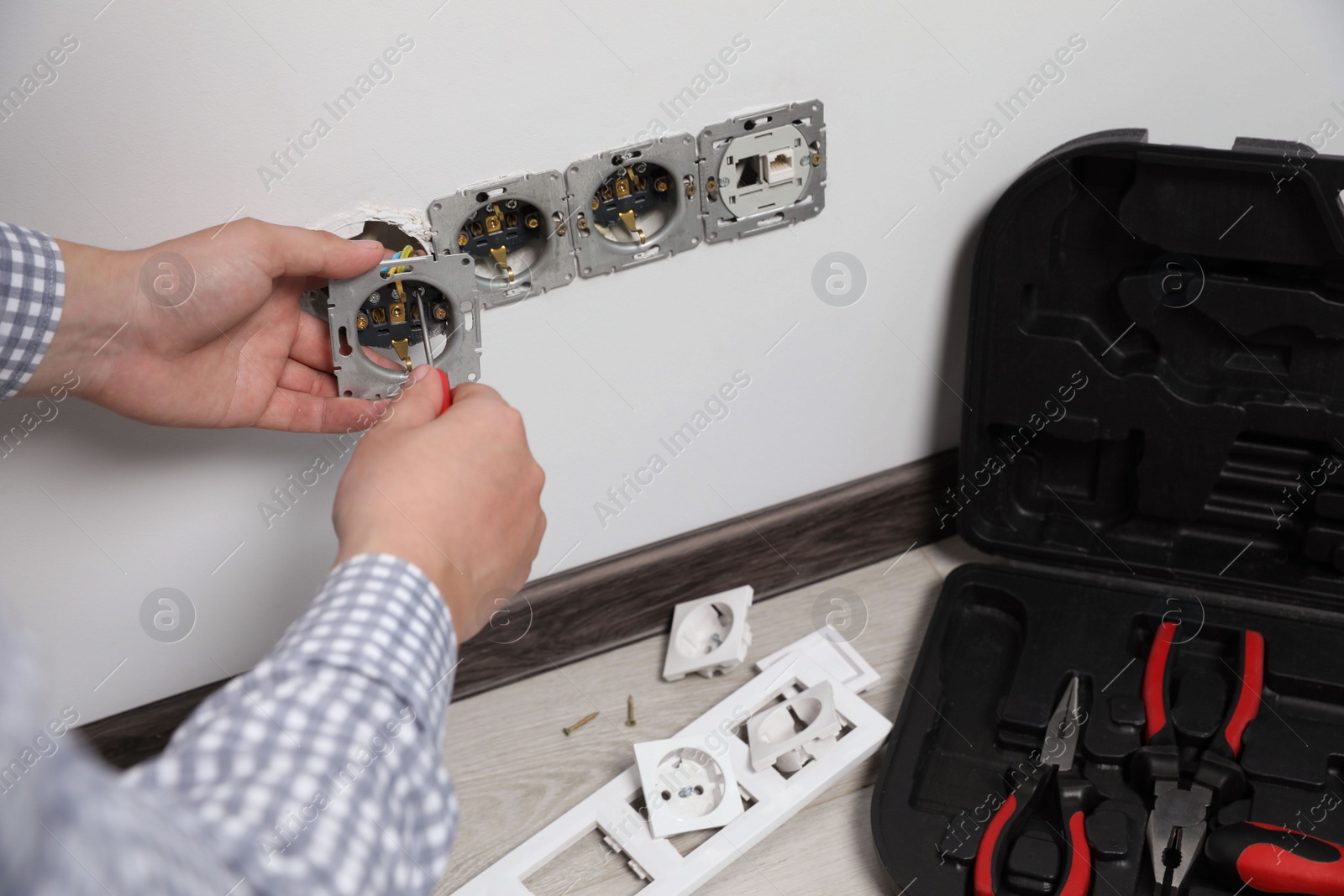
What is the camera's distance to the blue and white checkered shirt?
275mm

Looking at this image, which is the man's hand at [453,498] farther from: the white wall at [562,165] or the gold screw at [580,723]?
the gold screw at [580,723]

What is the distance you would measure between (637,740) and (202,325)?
0.46 m

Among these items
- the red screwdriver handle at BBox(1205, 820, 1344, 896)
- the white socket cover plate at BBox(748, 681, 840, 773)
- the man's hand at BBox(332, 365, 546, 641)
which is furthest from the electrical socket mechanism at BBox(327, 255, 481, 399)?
the red screwdriver handle at BBox(1205, 820, 1344, 896)

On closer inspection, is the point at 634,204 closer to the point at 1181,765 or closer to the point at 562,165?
the point at 562,165

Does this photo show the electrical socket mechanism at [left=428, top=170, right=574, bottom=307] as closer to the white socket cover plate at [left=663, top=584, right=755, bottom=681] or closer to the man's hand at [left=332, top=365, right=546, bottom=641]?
the man's hand at [left=332, top=365, right=546, bottom=641]

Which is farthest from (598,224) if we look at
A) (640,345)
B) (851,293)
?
(851,293)

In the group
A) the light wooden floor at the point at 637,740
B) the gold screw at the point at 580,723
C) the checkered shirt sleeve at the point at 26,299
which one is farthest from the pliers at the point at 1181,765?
the checkered shirt sleeve at the point at 26,299

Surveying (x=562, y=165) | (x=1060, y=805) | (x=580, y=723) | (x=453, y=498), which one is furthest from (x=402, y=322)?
(x=1060, y=805)

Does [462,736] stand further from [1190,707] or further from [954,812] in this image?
[1190,707]

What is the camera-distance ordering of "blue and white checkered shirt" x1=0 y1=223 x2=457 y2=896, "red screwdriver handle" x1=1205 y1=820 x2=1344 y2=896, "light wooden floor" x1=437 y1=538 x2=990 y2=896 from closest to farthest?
"blue and white checkered shirt" x1=0 y1=223 x2=457 y2=896 < "red screwdriver handle" x1=1205 y1=820 x2=1344 y2=896 < "light wooden floor" x1=437 y1=538 x2=990 y2=896

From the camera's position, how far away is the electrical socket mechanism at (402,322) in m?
0.70

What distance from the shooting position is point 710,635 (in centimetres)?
95

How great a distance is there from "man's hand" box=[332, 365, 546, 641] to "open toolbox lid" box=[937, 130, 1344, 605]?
0.46 m

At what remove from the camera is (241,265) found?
63 cm
